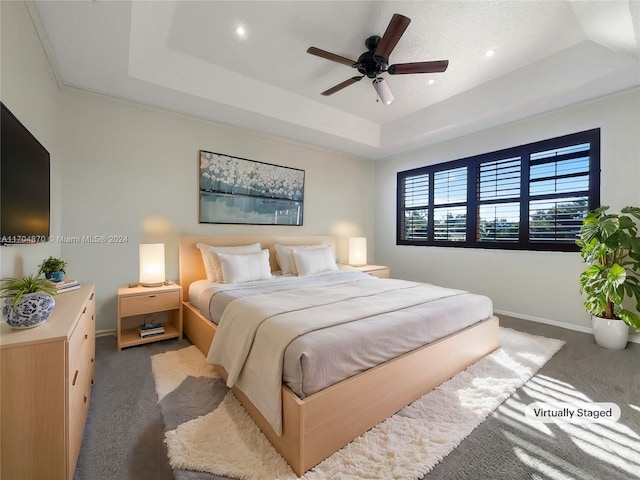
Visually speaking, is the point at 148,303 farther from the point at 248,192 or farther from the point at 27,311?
the point at 248,192

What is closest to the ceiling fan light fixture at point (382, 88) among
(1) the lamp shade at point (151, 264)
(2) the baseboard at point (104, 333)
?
(1) the lamp shade at point (151, 264)

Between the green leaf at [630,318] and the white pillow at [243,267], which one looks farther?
the white pillow at [243,267]

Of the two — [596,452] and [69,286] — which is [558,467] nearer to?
[596,452]

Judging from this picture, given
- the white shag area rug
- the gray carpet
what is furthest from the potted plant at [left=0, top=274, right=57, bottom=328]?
the white shag area rug

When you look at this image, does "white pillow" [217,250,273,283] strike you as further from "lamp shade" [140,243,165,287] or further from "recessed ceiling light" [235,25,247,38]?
"recessed ceiling light" [235,25,247,38]

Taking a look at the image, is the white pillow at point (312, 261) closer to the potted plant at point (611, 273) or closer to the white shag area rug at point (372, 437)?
the white shag area rug at point (372, 437)

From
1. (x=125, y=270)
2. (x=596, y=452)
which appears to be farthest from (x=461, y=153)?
(x=125, y=270)

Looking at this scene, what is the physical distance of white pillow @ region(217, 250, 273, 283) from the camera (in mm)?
2920

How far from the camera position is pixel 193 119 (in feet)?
11.1

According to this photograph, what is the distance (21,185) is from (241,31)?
201 cm

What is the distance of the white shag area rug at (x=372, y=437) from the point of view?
51.7 inches

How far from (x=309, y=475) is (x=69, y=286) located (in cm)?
205

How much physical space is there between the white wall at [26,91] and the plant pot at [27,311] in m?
0.51

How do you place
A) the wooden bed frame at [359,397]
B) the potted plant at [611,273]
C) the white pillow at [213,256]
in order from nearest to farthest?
the wooden bed frame at [359,397]
the potted plant at [611,273]
the white pillow at [213,256]
